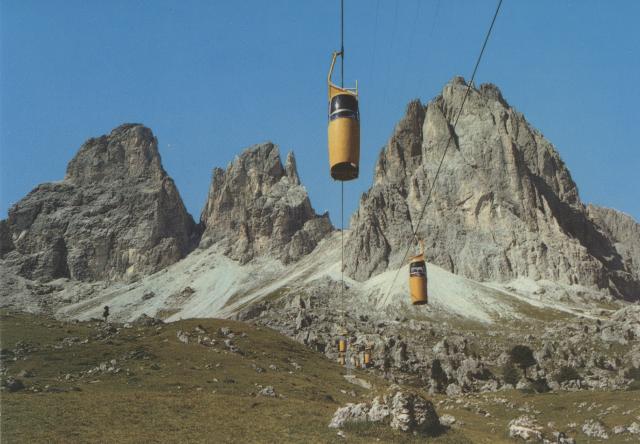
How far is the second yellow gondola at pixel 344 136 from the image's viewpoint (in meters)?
15.9

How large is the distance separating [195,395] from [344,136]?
35.6 metres

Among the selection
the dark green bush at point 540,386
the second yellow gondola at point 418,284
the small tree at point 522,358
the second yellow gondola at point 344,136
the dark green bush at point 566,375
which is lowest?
the dark green bush at point 540,386

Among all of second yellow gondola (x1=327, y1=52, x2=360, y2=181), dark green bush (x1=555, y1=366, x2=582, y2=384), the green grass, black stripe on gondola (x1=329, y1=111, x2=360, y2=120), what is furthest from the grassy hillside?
black stripe on gondola (x1=329, y1=111, x2=360, y2=120)

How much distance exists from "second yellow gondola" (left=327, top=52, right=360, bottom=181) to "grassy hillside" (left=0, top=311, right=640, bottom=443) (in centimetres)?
2203

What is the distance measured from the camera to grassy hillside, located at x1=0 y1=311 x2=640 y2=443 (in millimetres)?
35062

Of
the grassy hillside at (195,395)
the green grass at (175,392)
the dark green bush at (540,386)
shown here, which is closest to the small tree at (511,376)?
the dark green bush at (540,386)

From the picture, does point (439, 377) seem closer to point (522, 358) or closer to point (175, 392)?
point (522, 358)

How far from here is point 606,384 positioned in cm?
9231

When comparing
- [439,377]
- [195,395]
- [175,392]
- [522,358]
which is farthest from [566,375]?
[195,395]

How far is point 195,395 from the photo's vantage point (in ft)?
152

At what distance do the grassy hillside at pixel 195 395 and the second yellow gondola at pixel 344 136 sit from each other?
22.0 m

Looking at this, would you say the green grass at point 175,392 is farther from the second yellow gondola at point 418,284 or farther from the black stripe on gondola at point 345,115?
the black stripe on gondola at point 345,115

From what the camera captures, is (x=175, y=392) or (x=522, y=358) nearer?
(x=175, y=392)

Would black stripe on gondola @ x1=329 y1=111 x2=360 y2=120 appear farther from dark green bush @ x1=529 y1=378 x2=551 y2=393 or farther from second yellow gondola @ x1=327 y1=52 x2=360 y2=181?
dark green bush @ x1=529 y1=378 x2=551 y2=393
